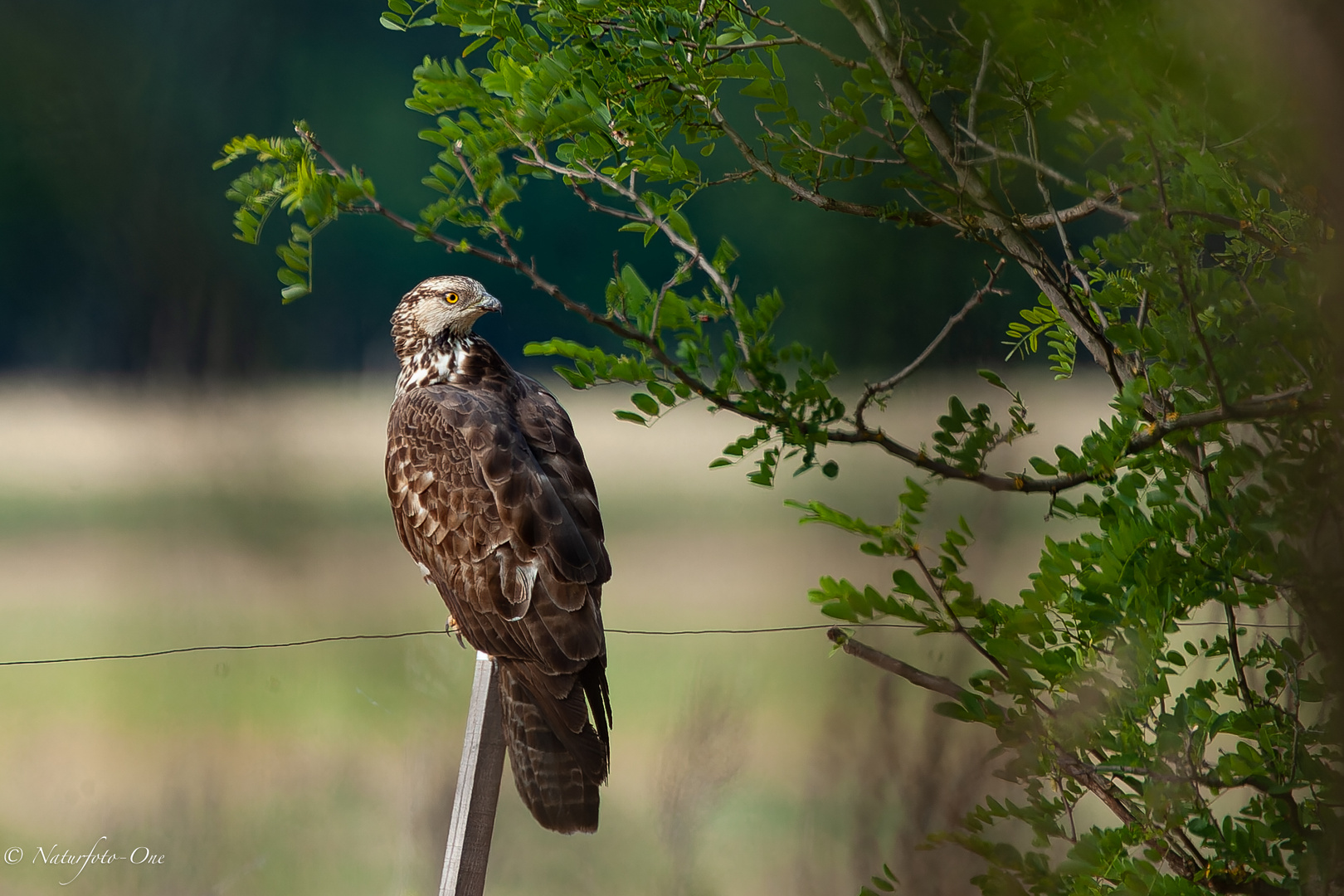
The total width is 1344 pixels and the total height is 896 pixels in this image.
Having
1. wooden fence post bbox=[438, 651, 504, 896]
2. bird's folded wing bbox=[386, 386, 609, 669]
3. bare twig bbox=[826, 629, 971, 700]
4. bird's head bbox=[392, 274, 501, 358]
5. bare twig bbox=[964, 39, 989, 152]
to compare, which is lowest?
wooden fence post bbox=[438, 651, 504, 896]

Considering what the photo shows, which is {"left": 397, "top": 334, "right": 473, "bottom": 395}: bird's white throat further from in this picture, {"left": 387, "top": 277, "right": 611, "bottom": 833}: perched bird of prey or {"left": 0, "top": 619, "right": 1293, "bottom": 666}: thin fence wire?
{"left": 0, "top": 619, "right": 1293, "bottom": 666}: thin fence wire

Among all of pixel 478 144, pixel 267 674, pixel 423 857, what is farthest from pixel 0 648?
pixel 478 144

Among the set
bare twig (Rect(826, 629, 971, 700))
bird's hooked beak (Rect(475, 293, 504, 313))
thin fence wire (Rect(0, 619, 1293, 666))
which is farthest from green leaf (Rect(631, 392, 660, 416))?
thin fence wire (Rect(0, 619, 1293, 666))

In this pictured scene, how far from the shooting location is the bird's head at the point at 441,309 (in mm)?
1098

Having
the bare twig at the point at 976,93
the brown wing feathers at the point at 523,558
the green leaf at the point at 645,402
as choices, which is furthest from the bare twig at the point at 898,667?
the brown wing feathers at the point at 523,558

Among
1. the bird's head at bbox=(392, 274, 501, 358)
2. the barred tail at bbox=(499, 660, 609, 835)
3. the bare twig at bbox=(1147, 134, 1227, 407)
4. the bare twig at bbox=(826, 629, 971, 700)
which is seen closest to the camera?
the bare twig at bbox=(1147, 134, 1227, 407)

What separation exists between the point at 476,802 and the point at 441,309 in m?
0.53

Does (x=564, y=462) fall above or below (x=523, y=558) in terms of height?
above

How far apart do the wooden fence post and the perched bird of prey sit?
0.09 ft

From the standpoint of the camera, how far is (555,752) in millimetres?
955

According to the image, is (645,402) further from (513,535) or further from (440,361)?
(440,361)

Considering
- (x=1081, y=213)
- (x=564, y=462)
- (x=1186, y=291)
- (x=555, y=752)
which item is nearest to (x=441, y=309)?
(x=564, y=462)

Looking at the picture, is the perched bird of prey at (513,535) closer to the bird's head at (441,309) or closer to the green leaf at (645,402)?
the bird's head at (441,309)

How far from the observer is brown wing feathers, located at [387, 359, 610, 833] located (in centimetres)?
96
